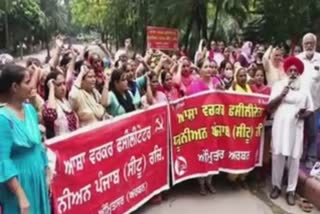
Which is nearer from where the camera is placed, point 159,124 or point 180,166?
point 159,124

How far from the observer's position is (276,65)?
29.6 feet

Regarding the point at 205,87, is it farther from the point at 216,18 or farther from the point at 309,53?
the point at 216,18

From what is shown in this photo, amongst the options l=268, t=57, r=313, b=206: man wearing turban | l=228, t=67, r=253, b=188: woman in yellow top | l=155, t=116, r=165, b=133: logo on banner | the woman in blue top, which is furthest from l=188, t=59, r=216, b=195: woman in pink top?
the woman in blue top

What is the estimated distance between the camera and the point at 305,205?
7.25 m

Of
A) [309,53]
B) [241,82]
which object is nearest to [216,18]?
[309,53]

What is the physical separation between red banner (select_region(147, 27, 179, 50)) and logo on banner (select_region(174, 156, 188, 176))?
17.9ft

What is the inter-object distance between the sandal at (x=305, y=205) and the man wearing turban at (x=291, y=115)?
107mm

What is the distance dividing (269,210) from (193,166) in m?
1.14

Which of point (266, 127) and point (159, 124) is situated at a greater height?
point (159, 124)

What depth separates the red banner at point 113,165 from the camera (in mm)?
5203

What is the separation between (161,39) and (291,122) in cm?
600

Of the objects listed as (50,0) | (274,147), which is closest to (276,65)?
(274,147)

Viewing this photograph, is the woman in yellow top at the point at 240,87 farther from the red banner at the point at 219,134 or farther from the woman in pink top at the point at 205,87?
the woman in pink top at the point at 205,87

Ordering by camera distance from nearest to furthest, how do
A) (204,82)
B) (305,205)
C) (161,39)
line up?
1. (305,205)
2. (204,82)
3. (161,39)
